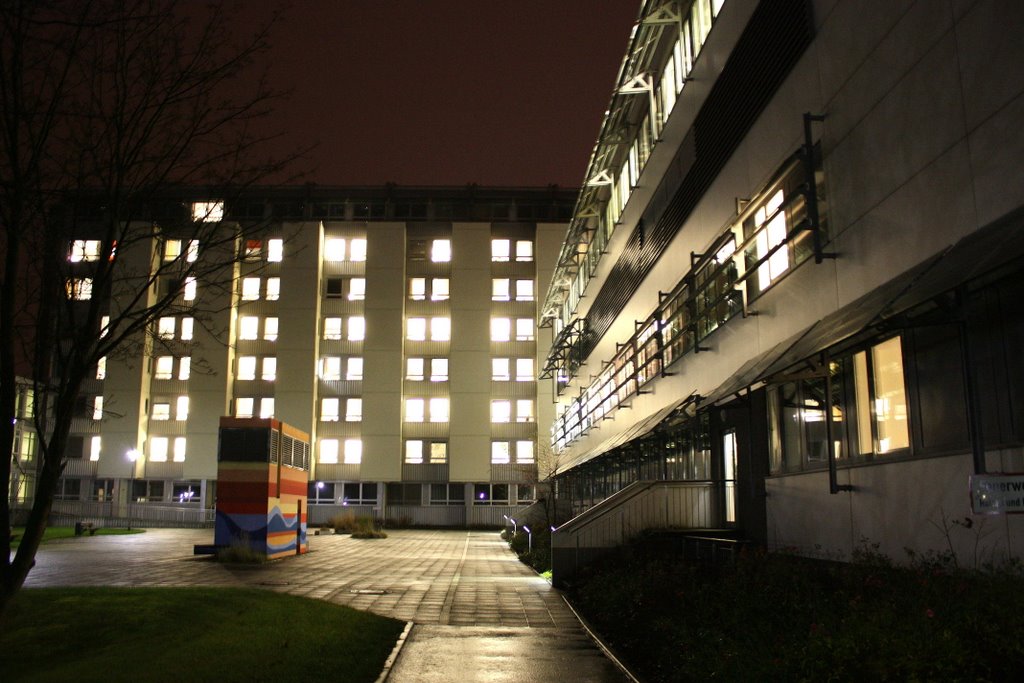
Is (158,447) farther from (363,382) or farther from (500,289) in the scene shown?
(500,289)

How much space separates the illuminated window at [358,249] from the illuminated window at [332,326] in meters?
4.51

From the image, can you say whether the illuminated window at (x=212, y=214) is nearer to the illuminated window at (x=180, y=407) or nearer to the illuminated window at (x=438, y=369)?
the illuminated window at (x=438, y=369)

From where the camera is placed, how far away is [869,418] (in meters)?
12.2

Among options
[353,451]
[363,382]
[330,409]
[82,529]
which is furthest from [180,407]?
[82,529]

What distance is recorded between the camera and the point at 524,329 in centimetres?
6216

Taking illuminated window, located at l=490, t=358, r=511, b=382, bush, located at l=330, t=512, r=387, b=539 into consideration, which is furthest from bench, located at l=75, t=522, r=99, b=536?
illuminated window, located at l=490, t=358, r=511, b=382

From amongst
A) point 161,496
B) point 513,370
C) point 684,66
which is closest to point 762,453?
point 684,66

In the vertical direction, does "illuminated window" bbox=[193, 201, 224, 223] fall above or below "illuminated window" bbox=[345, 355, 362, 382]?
below

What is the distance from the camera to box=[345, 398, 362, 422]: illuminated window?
6119 centimetres

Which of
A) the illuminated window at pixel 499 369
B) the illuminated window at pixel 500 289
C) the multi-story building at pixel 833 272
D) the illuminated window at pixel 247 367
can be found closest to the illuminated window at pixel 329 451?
the illuminated window at pixel 247 367

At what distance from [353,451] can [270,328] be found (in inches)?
418

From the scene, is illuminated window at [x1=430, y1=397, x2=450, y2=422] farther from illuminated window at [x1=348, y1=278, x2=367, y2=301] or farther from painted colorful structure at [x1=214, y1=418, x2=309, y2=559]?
painted colorful structure at [x1=214, y1=418, x2=309, y2=559]

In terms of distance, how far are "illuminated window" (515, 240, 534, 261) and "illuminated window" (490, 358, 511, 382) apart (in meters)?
7.41

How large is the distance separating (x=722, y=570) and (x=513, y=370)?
48923 mm
